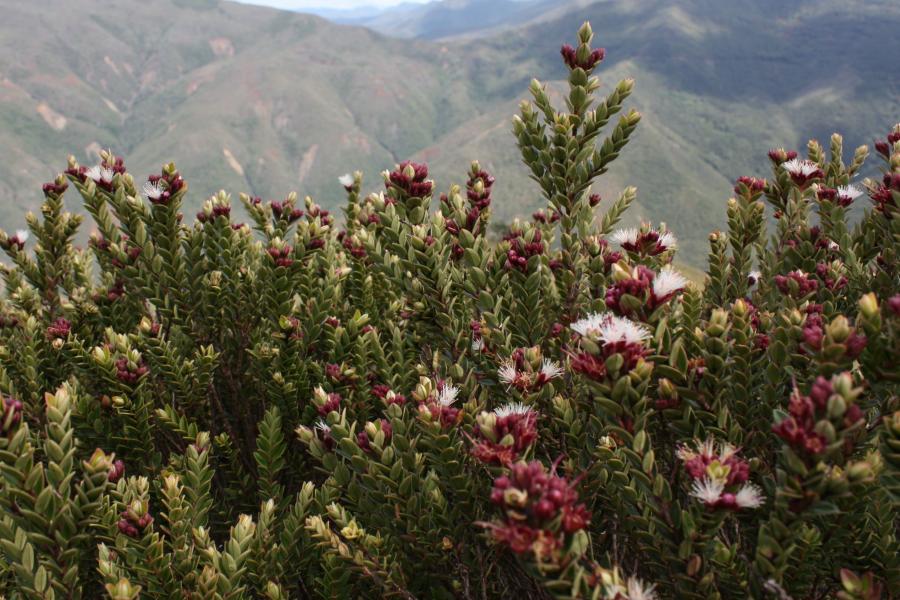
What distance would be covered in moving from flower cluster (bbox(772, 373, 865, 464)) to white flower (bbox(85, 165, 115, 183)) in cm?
358

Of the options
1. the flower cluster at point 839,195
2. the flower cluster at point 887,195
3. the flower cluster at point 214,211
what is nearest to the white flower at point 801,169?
the flower cluster at point 839,195

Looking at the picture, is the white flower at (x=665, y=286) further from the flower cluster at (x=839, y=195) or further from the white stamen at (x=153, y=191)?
the white stamen at (x=153, y=191)

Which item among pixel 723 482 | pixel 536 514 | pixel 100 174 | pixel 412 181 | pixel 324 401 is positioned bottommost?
pixel 324 401

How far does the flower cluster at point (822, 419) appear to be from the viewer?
135 centimetres

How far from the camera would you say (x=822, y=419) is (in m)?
1.40

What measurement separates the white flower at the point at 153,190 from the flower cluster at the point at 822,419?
3.23m

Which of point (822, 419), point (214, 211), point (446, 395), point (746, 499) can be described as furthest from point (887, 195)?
point (214, 211)

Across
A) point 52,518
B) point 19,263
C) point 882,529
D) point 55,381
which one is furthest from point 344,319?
point 882,529

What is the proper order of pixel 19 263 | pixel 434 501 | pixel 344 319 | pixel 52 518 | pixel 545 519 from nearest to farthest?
1. pixel 545 519
2. pixel 52 518
3. pixel 434 501
4. pixel 344 319
5. pixel 19 263

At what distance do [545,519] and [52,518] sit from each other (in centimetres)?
153

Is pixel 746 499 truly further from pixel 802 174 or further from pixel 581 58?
pixel 802 174

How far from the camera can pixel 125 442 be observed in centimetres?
297

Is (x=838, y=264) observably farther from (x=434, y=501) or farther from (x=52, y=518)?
(x=52, y=518)

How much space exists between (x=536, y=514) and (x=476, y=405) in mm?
891
